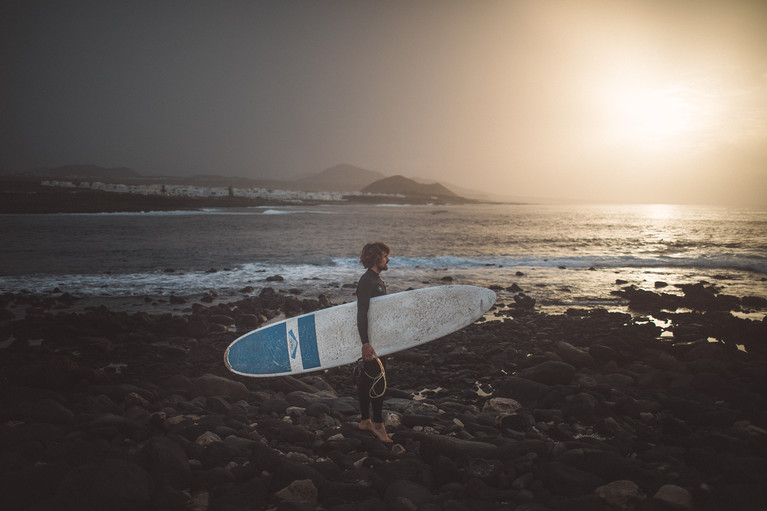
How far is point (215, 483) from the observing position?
3.50 meters

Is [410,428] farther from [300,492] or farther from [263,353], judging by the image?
[263,353]

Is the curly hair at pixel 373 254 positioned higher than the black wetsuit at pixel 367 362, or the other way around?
the curly hair at pixel 373 254

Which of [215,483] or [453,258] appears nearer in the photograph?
[215,483]

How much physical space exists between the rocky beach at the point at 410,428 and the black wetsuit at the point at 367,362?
1.07 ft

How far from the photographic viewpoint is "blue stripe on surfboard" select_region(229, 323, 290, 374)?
6125 millimetres

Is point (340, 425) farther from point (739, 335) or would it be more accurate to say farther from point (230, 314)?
point (739, 335)

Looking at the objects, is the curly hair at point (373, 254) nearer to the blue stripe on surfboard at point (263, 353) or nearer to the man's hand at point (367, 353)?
the man's hand at point (367, 353)

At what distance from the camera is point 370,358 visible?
4434mm

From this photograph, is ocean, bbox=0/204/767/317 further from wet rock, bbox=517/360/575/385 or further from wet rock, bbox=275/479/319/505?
wet rock, bbox=275/479/319/505

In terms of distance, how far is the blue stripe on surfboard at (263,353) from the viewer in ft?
20.1

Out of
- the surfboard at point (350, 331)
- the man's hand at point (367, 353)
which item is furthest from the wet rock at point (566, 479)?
the surfboard at point (350, 331)

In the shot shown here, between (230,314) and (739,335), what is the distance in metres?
12.4

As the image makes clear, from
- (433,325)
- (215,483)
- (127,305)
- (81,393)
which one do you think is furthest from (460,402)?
(127,305)

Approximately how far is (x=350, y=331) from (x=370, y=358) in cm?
138
